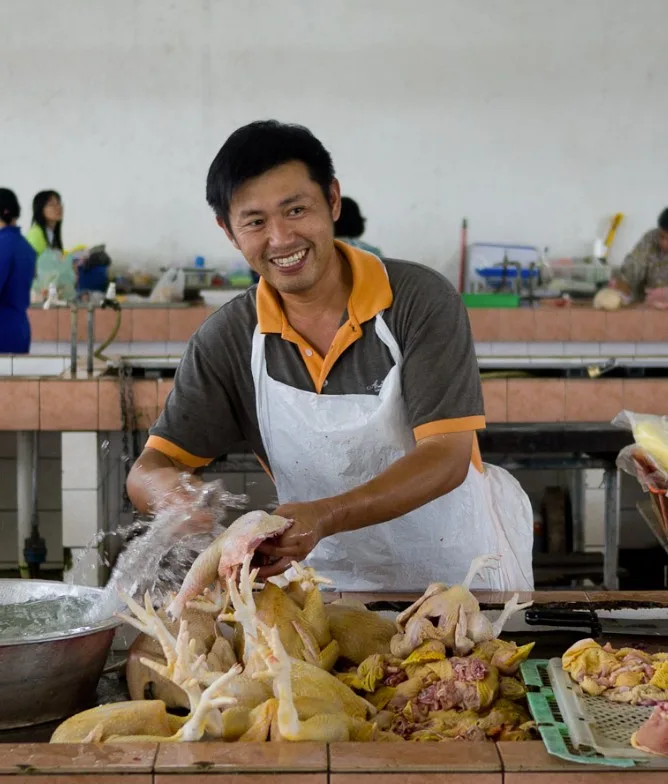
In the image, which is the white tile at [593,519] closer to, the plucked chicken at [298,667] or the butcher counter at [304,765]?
the plucked chicken at [298,667]

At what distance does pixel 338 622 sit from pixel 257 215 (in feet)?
2.74

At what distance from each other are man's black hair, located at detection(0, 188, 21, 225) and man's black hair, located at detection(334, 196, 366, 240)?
2.15 m

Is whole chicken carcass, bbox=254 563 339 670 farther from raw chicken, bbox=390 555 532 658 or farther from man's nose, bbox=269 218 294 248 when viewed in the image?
man's nose, bbox=269 218 294 248

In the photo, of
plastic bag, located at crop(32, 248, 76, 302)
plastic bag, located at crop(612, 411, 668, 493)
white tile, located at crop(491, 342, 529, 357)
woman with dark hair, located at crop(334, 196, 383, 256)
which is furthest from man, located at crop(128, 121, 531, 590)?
plastic bag, located at crop(32, 248, 76, 302)

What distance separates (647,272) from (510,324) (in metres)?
1.34

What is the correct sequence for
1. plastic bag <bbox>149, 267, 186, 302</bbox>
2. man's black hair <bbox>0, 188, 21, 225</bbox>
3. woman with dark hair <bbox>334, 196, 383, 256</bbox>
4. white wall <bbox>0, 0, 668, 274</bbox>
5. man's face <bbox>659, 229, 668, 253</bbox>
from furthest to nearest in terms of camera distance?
white wall <bbox>0, 0, 668, 274</bbox> → man's face <bbox>659, 229, 668, 253</bbox> → plastic bag <bbox>149, 267, 186, 302</bbox> → woman with dark hair <bbox>334, 196, 383, 256</bbox> → man's black hair <bbox>0, 188, 21, 225</bbox>

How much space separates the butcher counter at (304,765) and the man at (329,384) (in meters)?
0.71

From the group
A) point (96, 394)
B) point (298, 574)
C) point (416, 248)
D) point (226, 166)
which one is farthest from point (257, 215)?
point (416, 248)

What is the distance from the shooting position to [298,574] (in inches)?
74.3

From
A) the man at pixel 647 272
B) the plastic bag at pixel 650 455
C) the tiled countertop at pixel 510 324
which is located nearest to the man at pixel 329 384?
the plastic bag at pixel 650 455

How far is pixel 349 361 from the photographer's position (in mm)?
2432

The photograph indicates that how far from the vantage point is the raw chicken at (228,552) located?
1714 millimetres

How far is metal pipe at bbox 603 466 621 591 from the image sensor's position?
14.4 feet

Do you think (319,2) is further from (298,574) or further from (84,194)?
(298,574)
